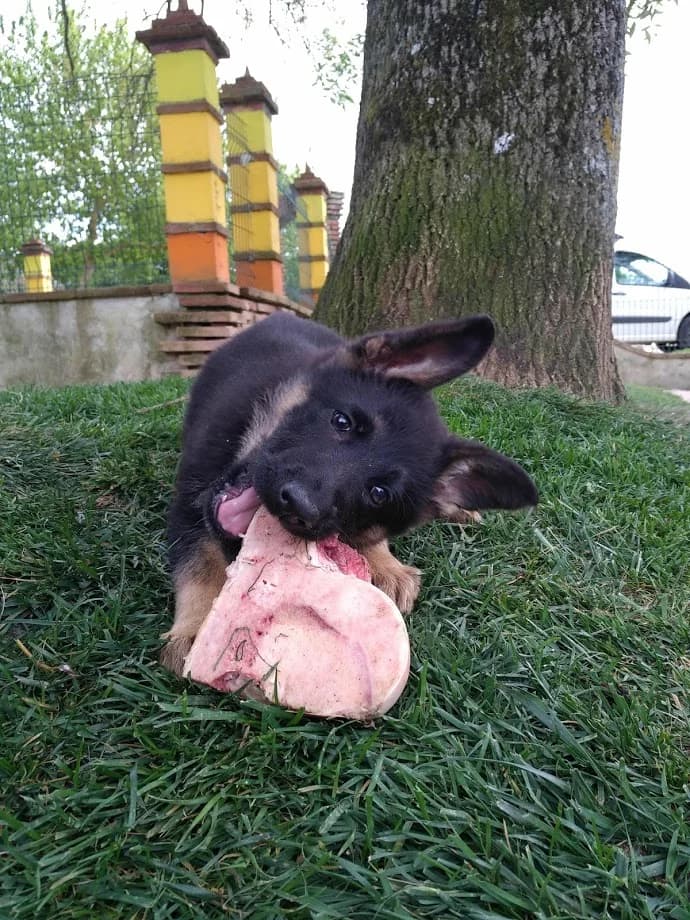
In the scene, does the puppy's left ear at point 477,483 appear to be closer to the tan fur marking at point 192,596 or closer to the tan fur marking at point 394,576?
the tan fur marking at point 394,576

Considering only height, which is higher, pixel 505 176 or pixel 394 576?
pixel 505 176

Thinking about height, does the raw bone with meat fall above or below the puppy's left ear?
below

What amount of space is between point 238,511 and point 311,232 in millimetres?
12976

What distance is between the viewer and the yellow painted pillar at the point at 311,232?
14.2 m

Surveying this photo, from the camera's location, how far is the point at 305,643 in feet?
5.47

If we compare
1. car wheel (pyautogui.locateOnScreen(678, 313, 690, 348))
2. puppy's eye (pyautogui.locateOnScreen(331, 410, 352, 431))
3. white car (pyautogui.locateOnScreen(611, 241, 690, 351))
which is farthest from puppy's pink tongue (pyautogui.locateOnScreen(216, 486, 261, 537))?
car wheel (pyautogui.locateOnScreen(678, 313, 690, 348))

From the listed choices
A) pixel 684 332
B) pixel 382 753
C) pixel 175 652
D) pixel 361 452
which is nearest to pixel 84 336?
pixel 361 452

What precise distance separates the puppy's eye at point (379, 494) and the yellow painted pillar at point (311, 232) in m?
12.2

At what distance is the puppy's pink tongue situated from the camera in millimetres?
2258

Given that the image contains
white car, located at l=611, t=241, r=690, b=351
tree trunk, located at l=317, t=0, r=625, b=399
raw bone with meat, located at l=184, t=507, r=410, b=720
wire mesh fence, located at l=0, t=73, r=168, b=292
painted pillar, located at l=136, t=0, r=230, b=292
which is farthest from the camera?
white car, located at l=611, t=241, r=690, b=351

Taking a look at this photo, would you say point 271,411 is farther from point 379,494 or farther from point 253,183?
point 253,183

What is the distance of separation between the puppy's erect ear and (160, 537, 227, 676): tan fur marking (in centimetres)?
85

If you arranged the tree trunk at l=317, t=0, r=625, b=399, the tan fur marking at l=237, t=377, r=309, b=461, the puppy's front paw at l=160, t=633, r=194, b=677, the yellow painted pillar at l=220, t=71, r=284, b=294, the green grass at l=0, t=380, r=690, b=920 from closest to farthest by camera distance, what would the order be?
the green grass at l=0, t=380, r=690, b=920, the puppy's front paw at l=160, t=633, r=194, b=677, the tan fur marking at l=237, t=377, r=309, b=461, the tree trunk at l=317, t=0, r=625, b=399, the yellow painted pillar at l=220, t=71, r=284, b=294

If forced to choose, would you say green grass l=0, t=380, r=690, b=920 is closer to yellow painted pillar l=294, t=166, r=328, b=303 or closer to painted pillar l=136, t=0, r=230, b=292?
painted pillar l=136, t=0, r=230, b=292
